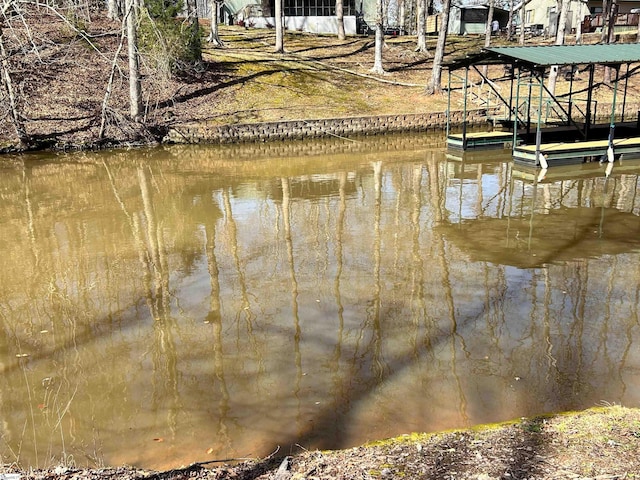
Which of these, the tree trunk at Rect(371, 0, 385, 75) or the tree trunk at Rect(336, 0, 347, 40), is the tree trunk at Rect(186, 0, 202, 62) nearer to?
the tree trunk at Rect(371, 0, 385, 75)

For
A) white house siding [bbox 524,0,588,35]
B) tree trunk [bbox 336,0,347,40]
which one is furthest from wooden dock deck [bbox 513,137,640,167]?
white house siding [bbox 524,0,588,35]

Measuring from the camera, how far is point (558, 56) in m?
16.7

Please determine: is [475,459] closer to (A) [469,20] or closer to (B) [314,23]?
(B) [314,23]

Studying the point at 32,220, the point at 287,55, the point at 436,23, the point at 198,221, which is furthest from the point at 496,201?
the point at 436,23

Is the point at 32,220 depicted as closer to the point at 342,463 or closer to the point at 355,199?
the point at 355,199

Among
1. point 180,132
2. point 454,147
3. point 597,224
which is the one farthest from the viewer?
point 180,132

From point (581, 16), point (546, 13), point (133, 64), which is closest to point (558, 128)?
point (133, 64)

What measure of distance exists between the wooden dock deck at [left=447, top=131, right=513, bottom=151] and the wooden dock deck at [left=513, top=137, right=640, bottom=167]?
2376mm

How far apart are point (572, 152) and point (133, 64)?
15767 mm

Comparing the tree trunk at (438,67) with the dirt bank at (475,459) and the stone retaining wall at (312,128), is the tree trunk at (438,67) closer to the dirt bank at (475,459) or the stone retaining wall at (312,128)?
the stone retaining wall at (312,128)

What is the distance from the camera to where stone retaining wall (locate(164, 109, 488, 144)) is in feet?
74.0

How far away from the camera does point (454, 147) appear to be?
66.5ft

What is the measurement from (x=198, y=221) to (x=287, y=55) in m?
23.5

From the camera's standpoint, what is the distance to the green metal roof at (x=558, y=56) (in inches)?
634
